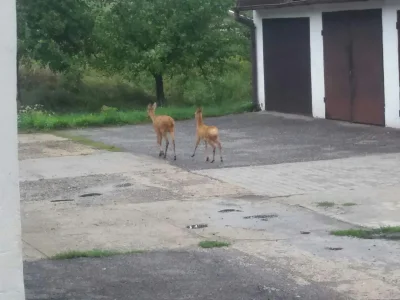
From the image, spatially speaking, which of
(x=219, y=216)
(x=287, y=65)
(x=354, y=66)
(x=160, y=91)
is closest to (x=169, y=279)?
(x=219, y=216)

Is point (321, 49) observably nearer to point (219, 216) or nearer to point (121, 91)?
point (121, 91)

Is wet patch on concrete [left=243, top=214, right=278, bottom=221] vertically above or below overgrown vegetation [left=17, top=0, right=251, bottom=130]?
below

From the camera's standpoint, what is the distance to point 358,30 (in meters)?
20.6

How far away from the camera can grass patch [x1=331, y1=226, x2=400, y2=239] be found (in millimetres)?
9945

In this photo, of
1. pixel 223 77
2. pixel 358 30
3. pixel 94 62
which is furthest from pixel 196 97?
pixel 358 30

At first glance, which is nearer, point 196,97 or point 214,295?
point 214,295

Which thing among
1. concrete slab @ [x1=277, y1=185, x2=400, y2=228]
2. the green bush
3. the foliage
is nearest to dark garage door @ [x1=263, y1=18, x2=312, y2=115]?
the green bush

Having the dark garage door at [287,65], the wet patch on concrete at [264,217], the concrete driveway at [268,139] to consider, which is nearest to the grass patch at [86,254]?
the wet patch on concrete at [264,217]

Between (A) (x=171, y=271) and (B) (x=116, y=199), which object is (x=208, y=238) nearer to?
(A) (x=171, y=271)

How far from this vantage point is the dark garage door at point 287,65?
22812mm

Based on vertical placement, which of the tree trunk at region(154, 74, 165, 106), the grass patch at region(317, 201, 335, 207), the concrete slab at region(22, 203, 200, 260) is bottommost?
the concrete slab at region(22, 203, 200, 260)

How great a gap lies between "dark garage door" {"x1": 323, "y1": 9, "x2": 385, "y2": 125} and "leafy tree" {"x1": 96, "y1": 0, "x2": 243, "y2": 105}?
17.1ft

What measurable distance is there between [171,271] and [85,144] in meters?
10.6

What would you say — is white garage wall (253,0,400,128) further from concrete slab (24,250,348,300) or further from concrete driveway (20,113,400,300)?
concrete slab (24,250,348,300)
